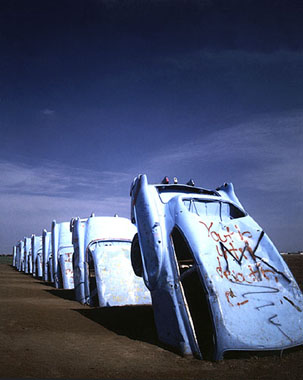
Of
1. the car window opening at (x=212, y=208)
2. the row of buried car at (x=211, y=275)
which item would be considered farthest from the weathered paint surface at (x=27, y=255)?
the car window opening at (x=212, y=208)

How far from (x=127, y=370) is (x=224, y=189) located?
4502 millimetres

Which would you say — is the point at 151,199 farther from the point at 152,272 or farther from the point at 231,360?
the point at 231,360

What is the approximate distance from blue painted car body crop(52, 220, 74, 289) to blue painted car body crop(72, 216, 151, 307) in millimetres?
4855

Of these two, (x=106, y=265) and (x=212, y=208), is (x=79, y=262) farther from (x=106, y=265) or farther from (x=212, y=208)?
(x=212, y=208)

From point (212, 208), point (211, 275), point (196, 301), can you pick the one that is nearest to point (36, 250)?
point (196, 301)

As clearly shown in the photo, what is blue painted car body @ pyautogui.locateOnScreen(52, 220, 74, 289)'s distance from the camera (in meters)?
16.0

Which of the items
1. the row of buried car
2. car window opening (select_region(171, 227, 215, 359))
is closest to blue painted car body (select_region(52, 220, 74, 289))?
the row of buried car

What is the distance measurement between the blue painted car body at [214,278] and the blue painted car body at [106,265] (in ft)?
13.5

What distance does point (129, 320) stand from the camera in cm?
750

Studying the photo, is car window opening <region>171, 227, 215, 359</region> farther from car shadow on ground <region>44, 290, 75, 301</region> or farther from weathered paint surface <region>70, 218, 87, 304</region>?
car shadow on ground <region>44, 290, 75, 301</region>

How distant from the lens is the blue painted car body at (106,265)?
32.5 ft

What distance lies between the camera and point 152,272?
5445 mm

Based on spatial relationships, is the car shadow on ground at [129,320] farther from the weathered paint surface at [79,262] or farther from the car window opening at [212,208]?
the car window opening at [212,208]

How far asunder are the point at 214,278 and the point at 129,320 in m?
3.62
